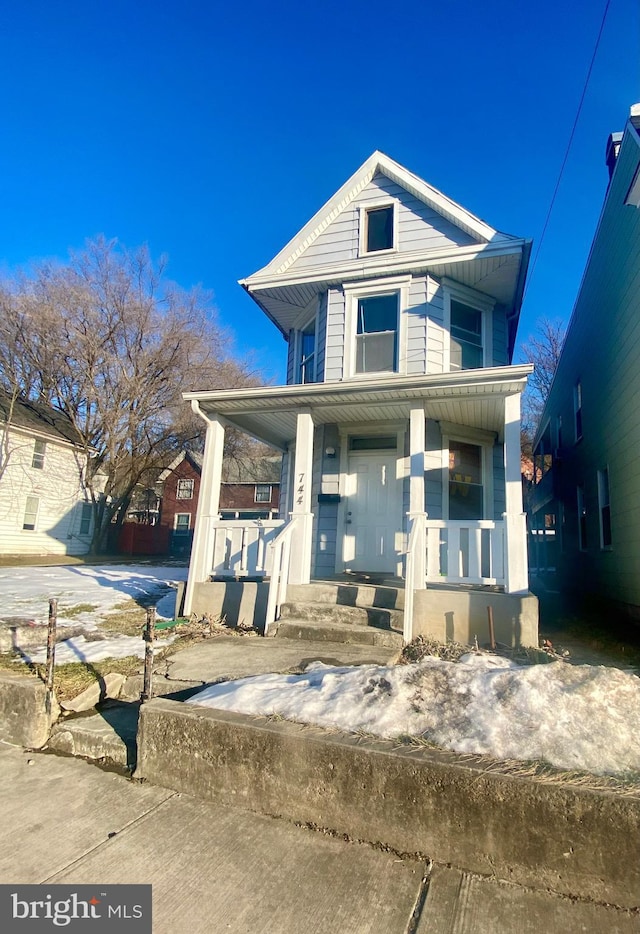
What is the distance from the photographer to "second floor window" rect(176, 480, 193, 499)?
A: 2978 cm

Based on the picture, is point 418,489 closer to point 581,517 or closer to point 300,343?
point 300,343

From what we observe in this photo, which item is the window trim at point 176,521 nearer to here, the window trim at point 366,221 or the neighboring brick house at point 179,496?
the neighboring brick house at point 179,496

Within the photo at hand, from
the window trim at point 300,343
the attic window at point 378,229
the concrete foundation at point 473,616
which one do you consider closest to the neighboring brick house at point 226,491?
the window trim at point 300,343

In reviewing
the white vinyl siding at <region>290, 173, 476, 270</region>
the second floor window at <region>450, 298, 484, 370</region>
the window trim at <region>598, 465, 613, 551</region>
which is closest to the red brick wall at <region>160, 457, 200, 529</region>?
the white vinyl siding at <region>290, 173, 476, 270</region>

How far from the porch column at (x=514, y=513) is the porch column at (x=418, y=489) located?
0.97 meters

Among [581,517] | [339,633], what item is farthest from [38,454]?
[581,517]

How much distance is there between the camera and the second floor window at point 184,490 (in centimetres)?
2978

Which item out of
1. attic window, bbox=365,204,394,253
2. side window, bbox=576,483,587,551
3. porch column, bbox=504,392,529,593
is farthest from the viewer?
side window, bbox=576,483,587,551

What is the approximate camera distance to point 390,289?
855 cm

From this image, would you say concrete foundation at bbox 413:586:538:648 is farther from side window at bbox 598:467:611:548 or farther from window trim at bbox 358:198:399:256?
window trim at bbox 358:198:399:256

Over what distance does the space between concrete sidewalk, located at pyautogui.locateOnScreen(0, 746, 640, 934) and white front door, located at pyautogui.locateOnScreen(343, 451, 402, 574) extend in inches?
217

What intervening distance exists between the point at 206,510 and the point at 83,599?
254 cm

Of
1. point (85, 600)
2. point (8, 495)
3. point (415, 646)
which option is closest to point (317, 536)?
point (415, 646)

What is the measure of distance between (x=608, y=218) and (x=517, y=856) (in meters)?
9.05
